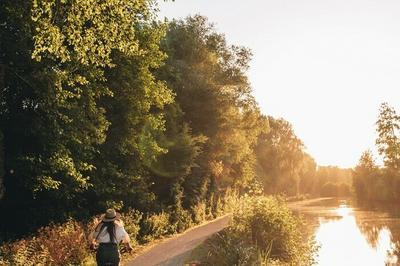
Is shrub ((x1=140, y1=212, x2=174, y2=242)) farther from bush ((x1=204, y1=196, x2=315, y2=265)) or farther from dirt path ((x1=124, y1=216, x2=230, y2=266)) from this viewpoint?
bush ((x1=204, y1=196, x2=315, y2=265))

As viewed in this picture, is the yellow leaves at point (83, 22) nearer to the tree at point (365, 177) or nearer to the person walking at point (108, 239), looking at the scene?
the person walking at point (108, 239)

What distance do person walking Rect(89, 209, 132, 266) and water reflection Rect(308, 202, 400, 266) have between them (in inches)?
565

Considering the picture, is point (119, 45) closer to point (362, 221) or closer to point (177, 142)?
point (177, 142)

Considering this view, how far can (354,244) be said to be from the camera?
105ft

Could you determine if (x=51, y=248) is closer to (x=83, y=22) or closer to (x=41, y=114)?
(x=41, y=114)

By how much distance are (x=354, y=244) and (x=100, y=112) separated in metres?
22.3

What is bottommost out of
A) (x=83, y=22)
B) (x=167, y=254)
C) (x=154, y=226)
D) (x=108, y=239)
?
(x=167, y=254)

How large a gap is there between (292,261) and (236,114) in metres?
26.4

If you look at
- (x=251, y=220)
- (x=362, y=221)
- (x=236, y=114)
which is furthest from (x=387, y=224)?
Result: (x=251, y=220)

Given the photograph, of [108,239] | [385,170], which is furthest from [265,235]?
[385,170]

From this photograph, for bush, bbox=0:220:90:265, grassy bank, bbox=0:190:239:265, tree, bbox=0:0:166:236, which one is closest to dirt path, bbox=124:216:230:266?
grassy bank, bbox=0:190:239:265

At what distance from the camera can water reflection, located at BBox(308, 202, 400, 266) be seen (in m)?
26.1

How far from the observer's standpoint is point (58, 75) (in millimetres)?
15312

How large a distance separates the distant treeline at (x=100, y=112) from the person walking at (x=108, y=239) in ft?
15.2
